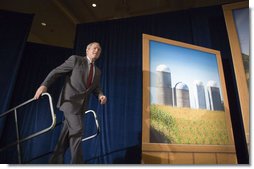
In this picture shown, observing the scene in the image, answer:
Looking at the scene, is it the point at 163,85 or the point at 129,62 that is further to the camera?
the point at 129,62

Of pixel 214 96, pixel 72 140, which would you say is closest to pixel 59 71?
pixel 72 140

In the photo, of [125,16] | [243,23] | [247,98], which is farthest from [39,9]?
[247,98]

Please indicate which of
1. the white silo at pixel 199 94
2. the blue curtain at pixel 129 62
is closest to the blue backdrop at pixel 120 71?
the blue curtain at pixel 129 62

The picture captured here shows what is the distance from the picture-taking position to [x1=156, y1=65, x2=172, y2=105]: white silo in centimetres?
200

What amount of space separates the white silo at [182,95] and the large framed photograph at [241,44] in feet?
1.62

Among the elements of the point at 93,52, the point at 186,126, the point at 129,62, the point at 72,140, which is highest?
the point at 129,62

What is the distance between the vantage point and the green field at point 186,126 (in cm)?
189

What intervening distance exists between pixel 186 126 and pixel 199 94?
376mm

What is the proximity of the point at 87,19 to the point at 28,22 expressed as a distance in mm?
818

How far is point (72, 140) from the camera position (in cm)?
146

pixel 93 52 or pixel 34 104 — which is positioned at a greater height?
pixel 93 52

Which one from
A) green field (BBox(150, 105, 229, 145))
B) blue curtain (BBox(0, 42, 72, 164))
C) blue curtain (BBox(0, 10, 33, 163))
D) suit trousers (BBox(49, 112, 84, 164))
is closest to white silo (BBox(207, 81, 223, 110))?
green field (BBox(150, 105, 229, 145))

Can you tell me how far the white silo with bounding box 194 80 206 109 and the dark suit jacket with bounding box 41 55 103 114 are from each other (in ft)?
3.22

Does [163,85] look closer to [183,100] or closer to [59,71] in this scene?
[183,100]
